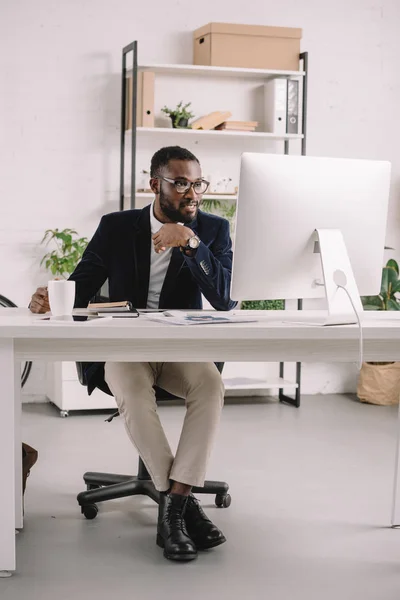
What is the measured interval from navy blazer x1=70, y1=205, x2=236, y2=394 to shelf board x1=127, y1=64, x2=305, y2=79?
6.46ft

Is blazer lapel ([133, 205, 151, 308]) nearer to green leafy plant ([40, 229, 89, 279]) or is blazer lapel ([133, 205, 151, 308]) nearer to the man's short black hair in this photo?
the man's short black hair

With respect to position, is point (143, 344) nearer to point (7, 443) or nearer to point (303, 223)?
point (7, 443)

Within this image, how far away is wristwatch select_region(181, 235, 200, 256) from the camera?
2531 mm

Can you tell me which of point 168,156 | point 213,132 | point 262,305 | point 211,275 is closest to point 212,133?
point 213,132

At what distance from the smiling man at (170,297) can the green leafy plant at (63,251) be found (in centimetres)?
174

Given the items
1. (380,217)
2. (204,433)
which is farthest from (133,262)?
(380,217)

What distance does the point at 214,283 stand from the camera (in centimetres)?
267

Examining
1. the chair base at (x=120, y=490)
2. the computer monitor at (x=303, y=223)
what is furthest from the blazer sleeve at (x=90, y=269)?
the computer monitor at (x=303, y=223)

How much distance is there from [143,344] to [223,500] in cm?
95

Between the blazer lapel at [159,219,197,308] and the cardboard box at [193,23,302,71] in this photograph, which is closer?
the blazer lapel at [159,219,197,308]

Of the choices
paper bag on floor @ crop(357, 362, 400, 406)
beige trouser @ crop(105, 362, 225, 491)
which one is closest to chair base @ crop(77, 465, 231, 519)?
beige trouser @ crop(105, 362, 225, 491)

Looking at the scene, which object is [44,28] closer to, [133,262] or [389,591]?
[133,262]

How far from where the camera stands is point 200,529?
2.53 metres

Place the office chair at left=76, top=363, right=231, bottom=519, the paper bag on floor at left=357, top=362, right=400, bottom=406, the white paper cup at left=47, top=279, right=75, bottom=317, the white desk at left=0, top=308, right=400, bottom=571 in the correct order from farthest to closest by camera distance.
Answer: the paper bag on floor at left=357, top=362, right=400, bottom=406 → the office chair at left=76, top=363, right=231, bottom=519 → the white paper cup at left=47, top=279, right=75, bottom=317 → the white desk at left=0, top=308, right=400, bottom=571
